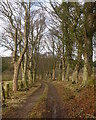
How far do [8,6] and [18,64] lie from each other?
6.93m

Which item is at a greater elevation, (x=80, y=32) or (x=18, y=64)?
(x=80, y=32)

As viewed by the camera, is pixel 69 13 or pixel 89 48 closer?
pixel 89 48

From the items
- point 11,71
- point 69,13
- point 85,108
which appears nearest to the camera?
point 85,108

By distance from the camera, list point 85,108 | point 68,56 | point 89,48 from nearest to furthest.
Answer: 1. point 85,108
2. point 89,48
3. point 68,56

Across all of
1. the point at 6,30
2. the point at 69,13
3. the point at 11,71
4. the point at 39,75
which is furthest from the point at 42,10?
the point at 39,75

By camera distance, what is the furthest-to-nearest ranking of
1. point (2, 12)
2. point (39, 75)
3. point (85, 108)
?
point (39, 75)
point (2, 12)
point (85, 108)

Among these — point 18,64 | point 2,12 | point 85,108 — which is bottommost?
point 85,108

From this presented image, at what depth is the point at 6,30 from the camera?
90.0 ft

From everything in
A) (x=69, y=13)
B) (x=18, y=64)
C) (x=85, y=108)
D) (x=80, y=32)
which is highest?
(x=69, y=13)

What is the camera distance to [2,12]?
2405 cm

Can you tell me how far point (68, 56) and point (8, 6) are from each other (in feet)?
33.0

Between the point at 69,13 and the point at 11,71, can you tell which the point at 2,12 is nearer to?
the point at 69,13

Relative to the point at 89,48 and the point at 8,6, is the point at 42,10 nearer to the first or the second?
the point at 8,6

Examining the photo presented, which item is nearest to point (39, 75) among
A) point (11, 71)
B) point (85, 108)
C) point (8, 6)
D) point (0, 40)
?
point (11, 71)
